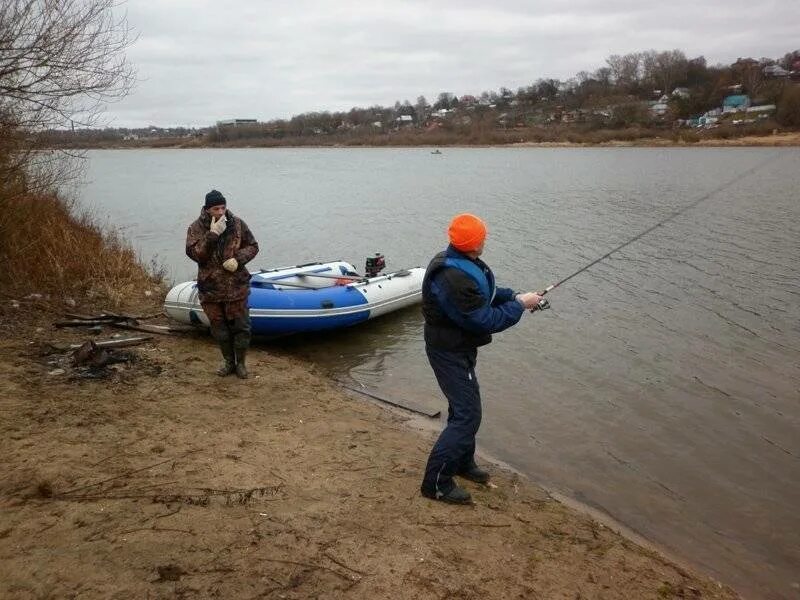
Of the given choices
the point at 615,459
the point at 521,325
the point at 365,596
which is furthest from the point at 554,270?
the point at 365,596

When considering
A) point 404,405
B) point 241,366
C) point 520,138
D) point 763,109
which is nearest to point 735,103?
point 763,109

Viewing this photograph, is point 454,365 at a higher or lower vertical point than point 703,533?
higher

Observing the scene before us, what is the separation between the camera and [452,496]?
4203 millimetres

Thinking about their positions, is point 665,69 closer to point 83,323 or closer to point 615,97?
point 615,97

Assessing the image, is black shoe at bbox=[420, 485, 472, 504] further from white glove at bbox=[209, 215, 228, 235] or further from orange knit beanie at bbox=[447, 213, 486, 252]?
white glove at bbox=[209, 215, 228, 235]

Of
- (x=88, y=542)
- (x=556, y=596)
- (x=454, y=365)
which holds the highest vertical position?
(x=454, y=365)

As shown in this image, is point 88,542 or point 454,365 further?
point 454,365

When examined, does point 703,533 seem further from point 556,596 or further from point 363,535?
point 363,535

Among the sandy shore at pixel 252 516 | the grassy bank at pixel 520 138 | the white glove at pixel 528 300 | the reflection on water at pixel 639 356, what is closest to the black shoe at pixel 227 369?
the sandy shore at pixel 252 516

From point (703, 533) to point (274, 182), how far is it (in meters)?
38.3

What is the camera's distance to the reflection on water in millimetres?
5160

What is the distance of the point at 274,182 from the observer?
40.7 metres

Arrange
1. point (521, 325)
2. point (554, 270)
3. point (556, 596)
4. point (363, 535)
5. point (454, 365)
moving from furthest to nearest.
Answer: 1. point (554, 270)
2. point (521, 325)
3. point (454, 365)
4. point (363, 535)
5. point (556, 596)

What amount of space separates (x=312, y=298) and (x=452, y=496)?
192 inches
